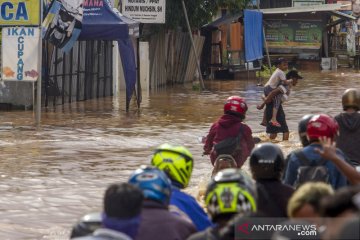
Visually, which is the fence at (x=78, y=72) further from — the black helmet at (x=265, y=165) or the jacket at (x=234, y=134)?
the black helmet at (x=265, y=165)

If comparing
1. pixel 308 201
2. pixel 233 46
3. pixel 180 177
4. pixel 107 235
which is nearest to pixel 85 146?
pixel 180 177

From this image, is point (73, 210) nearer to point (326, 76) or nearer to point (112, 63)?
point (112, 63)

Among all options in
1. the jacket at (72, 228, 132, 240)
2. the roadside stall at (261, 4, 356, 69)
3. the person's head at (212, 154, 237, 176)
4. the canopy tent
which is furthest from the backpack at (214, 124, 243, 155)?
the roadside stall at (261, 4, 356, 69)

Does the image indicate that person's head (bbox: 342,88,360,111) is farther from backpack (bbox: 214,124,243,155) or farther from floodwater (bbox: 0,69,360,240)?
floodwater (bbox: 0,69,360,240)

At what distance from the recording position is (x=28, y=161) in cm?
1393

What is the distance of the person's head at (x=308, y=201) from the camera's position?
4.12 m

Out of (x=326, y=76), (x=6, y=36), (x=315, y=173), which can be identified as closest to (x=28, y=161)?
(x=6, y=36)

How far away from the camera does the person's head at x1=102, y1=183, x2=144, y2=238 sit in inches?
166

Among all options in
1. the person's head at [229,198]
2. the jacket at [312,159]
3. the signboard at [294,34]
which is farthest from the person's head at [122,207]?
the signboard at [294,34]

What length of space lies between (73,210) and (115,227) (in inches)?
239

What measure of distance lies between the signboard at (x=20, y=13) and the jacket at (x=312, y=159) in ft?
43.9

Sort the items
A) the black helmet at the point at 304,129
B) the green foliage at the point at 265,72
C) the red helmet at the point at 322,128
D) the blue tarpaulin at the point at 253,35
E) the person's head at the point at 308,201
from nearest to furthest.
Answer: the person's head at the point at 308,201
the red helmet at the point at 322,128
the black helmet at the point at 304,129
the blue tarpaulin at the point at 253,35
the green foliage at the point at 265,72

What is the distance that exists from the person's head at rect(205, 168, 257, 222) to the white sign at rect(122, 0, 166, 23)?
23070 millimetres

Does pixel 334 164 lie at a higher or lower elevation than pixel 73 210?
higher
